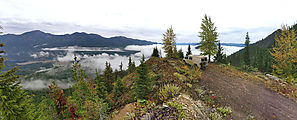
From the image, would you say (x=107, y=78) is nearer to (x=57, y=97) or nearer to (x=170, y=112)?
(x=57, y=97)

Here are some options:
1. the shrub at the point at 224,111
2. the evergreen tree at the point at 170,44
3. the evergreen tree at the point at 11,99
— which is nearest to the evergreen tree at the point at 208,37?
the evergreen tree at the point at 170,44

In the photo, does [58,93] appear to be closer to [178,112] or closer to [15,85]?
[15,85]

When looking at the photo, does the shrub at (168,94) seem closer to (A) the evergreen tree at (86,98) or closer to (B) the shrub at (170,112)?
(B) the shrub at (170,112)

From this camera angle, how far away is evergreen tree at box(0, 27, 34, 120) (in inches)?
250

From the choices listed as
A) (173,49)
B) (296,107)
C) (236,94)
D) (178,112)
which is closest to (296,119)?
(296,107)

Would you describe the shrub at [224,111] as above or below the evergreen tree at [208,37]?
below

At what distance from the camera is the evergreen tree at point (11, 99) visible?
6349mm

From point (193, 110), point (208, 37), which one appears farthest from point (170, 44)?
point (193, 110)

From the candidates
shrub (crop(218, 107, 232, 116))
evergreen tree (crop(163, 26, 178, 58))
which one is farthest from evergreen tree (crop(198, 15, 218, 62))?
shrub (crop(218, 107, 232, 116))

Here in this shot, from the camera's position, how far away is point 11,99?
6.72 metres

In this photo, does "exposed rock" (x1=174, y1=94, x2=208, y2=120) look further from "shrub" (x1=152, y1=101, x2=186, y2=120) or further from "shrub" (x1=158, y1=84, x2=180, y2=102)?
"shrub" (x1=158, y1=84, x2=180, y2=102)

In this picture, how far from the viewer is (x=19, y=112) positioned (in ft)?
22.9

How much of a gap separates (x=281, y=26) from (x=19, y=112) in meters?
30.5

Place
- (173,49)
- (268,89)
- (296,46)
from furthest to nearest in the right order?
1. (173,49)
2. (296,46)
3. (268,89)
